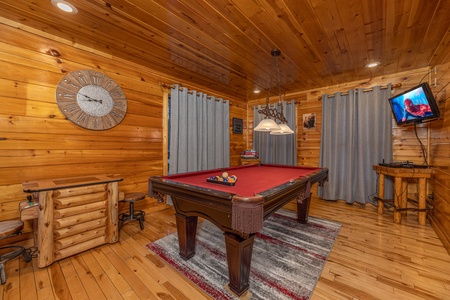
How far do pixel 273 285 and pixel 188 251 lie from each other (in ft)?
2.81

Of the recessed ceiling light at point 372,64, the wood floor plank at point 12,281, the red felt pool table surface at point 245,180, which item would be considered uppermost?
the recessed ceiling light at point 372,64

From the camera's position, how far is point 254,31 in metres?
2.07

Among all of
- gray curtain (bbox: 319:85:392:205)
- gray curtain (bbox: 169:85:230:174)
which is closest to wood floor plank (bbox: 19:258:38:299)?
gray curtain (bbox: 169:85:230:174)

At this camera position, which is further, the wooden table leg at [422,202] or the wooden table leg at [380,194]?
the wooden table leg at [380,194]

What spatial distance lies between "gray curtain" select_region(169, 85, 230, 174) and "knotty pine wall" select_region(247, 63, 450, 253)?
1448 mm

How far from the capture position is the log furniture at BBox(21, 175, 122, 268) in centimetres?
177

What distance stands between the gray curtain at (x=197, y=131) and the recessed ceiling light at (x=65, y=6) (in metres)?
1.69

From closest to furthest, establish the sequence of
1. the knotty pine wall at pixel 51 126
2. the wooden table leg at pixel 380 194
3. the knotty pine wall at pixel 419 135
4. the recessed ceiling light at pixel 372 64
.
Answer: the knotty pine wall at pixel 51 126 < the knotty pine wall at pixel 419 135 < the recessed ceiling light at pixel 372 64 < the wooden table leg at pixel 380 194

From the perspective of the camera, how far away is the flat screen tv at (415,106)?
2.45 m

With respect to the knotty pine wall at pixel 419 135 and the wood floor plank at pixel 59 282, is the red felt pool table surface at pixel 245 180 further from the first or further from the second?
the knotty pine wall at pixel 419 135

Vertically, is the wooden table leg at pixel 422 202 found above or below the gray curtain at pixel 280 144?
below

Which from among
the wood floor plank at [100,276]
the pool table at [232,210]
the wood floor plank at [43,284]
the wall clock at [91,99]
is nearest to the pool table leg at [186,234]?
the pool table at [232,210]

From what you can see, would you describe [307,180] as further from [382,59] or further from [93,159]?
[93,159]

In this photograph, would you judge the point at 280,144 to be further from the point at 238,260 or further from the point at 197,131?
the point at 238,260
